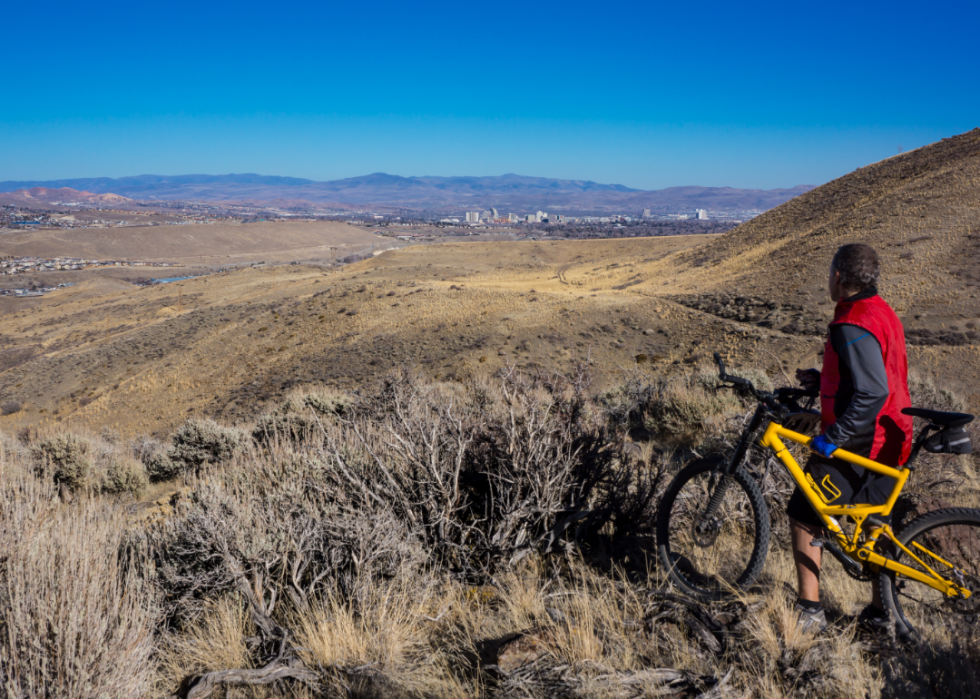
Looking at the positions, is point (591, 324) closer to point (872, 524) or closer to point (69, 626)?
point (872, 524)

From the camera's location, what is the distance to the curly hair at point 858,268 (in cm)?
243

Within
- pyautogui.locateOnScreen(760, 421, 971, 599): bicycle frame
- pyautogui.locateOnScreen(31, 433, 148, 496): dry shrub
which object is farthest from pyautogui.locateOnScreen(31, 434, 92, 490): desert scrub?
pyautogui.locateOnScreen(760, 421, 971, 599): bicycle frame

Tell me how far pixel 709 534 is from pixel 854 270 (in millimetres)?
1641

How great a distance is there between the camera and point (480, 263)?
55000 mm

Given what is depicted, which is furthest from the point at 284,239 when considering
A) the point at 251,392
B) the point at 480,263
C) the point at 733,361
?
the point at 733,361

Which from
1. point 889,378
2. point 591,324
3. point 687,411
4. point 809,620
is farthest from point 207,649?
point 591,324

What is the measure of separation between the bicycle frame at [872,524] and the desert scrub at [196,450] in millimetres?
7774

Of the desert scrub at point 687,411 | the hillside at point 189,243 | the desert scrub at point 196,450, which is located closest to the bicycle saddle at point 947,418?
the desert scrub at point 687,411

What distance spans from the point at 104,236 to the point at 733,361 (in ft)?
356

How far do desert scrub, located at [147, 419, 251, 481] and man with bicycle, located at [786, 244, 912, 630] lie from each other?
7769 mm

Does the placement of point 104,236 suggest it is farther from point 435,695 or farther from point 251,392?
point 435,695

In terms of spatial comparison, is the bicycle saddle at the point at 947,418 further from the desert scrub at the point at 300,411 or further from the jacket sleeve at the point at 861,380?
the desert scrub at the point at 300,411

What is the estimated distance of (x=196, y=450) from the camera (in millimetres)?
8594

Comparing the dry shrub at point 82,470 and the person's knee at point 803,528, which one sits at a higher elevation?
the person's knee at point 803,528
